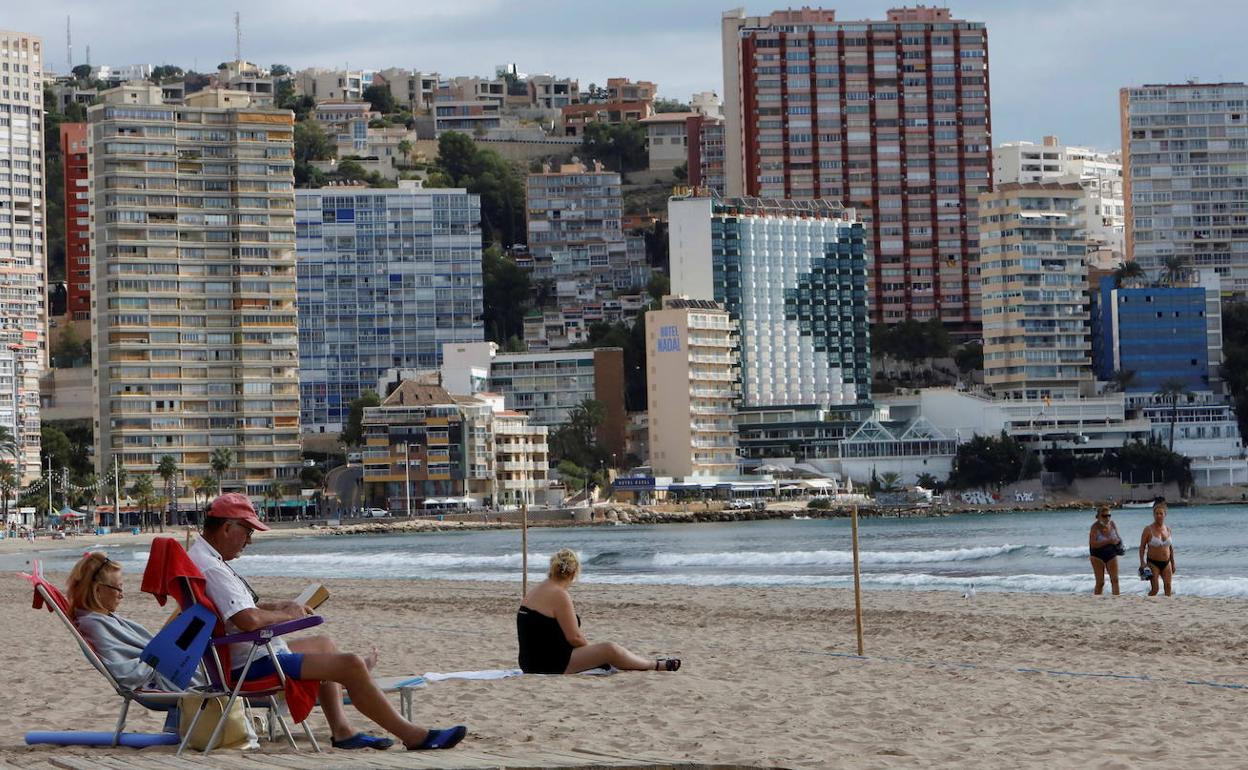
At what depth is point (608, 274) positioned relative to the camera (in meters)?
145

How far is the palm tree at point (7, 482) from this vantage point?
106844 mm

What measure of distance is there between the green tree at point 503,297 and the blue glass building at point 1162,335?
41.2m

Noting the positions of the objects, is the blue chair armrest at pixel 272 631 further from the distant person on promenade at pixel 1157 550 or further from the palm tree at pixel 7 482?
the palm tree at pixel 7 482

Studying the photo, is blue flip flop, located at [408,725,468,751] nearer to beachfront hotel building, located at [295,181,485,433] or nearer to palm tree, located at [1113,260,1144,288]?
palm tree, located at [1113,260,1144,288]

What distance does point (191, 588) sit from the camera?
8.62 metres

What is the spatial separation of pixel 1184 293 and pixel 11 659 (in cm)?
11541

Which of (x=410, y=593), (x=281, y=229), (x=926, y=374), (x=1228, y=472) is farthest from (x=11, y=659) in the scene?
(x=926, y=374)

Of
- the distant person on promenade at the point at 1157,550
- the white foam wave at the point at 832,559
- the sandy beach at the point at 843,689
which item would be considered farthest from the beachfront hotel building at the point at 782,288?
the sandy beach at the point at 843,689

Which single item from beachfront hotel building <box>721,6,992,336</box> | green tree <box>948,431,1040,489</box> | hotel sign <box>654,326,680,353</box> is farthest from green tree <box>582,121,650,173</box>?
green tree <box>948,431,1040,489</box>

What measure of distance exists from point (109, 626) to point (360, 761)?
1517 mm

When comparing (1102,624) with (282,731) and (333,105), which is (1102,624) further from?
(333,105)

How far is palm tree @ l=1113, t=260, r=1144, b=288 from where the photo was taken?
126062 millimetres

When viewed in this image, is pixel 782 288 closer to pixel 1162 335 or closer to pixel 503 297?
pixel 1162 335

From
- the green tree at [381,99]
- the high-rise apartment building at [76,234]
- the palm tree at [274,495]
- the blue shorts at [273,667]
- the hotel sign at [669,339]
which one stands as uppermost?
the green tree at [381,99]
